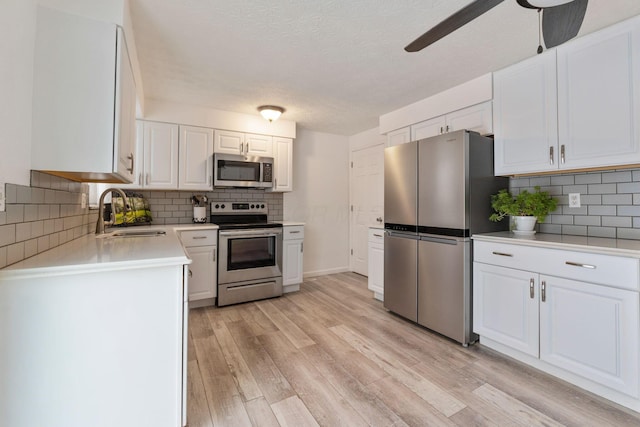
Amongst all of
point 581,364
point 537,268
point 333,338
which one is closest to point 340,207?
point 333,338

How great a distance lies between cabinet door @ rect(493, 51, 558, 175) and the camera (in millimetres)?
2133

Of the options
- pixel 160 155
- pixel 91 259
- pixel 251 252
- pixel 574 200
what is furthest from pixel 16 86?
pixel 574 200

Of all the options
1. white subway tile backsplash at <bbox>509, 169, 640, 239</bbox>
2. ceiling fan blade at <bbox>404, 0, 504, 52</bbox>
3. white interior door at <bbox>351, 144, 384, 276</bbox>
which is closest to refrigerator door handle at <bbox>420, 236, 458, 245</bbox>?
white subway tile backsplash at <bbox>509, 169, 640, 239</bbox>

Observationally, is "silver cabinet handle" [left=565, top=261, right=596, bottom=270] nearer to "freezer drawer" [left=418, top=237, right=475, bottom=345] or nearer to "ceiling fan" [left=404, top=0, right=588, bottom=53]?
"freezer drawer" [left=418, top=237, right=475, bottom=345]

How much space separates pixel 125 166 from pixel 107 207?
168cm

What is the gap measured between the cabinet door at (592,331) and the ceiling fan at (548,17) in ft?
4.66

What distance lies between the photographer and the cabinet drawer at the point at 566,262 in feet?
5.23

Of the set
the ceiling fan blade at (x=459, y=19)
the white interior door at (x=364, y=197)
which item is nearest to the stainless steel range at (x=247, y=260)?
the white interior door at (x=364, y=197)

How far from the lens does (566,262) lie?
1.82 metres

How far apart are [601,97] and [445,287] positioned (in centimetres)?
169

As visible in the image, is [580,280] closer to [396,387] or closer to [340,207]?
[396,387]

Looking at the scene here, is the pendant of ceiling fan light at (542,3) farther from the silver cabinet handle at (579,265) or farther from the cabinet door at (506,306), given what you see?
the cabinet door at (506,306)

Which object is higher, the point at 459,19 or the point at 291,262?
the point at 459,19

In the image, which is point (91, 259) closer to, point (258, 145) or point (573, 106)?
point (258, 145)
